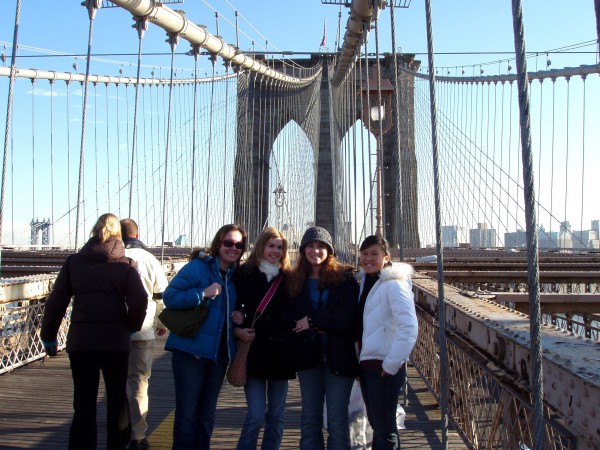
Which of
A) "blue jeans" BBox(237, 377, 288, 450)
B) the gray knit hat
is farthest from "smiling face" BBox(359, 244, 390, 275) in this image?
"blue jeans" BBox(237, 377, 288, 450)

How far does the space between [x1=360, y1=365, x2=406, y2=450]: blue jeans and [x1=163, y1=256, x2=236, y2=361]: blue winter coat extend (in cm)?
48

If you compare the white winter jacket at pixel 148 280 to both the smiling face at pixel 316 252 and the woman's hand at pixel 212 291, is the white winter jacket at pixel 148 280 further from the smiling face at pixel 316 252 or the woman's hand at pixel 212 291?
the smiling face at pixel 316 252

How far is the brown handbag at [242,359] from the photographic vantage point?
2297mm

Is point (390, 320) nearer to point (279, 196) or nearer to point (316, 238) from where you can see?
point (316, 238)

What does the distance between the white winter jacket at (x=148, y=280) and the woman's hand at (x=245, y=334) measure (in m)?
0.49

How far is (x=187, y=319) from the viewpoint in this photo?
7.50ft

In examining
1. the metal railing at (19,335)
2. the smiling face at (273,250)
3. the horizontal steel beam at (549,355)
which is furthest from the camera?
the metal railing at (19,335)

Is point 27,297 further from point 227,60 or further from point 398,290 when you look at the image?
point 227,60

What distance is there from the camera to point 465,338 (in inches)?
87.4

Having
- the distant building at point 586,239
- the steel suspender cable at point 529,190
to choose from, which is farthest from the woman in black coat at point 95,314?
the distant building at point 586,239

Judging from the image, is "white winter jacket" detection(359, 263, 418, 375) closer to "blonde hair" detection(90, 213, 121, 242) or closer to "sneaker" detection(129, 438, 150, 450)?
"blonde hair" detection(90, 213, 121, 242)

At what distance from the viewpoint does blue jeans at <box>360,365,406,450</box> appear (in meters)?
2.15

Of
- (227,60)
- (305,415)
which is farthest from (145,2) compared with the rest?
(305,415)

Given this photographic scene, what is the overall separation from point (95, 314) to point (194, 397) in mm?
429
